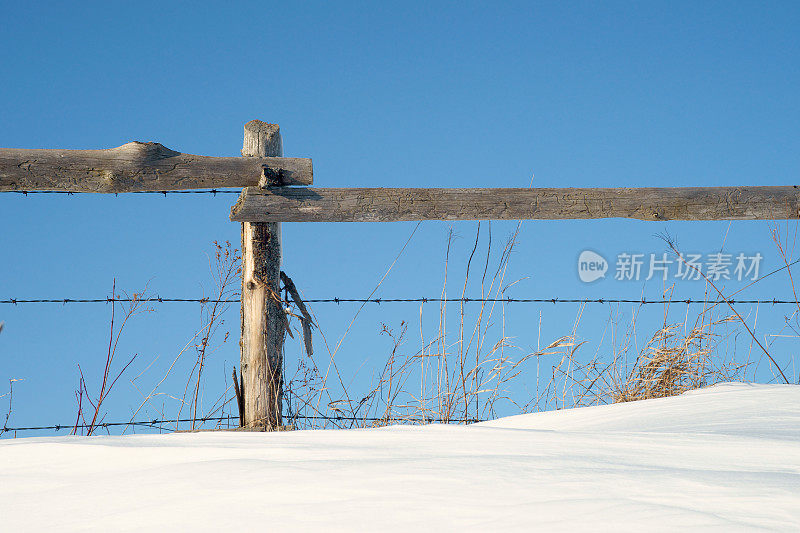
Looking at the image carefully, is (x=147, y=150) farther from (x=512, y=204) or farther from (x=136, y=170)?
(x=512, y=204)

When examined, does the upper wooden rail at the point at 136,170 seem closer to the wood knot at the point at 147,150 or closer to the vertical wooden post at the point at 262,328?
the wood knot at the point at 147,150

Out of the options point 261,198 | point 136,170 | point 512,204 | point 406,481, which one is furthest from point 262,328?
point 406,481

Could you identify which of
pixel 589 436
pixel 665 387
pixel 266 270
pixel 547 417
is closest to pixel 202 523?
pixel 589 436

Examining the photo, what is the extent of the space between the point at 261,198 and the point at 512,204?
1391 millimetres

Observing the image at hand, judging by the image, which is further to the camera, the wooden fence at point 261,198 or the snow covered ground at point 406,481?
the wooden fence at point 261,198

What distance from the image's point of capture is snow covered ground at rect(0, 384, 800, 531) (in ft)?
3.35

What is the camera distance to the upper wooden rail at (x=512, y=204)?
11.6 ft

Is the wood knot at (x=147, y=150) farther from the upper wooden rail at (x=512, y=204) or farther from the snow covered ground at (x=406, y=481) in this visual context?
the snow covered ground at (x=406, y=481)

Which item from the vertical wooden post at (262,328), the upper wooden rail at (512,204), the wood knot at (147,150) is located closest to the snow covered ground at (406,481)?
the vertical wooden post at (262,328)

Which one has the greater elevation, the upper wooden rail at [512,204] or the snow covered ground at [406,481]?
the upper wooden rail at [512,204]

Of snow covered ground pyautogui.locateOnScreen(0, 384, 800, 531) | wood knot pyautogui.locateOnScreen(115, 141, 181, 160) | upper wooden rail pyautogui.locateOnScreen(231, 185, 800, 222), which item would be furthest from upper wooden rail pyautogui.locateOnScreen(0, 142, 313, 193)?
snow covered ground pyautogui.locateOnScreen(0, 384, 800, 531)

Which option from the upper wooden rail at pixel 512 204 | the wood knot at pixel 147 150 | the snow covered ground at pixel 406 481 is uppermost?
the wood knot at pixel 147 150

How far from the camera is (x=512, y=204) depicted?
371 centimetres

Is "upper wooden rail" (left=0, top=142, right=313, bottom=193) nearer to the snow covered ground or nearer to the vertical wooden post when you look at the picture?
the vertical wooden post
